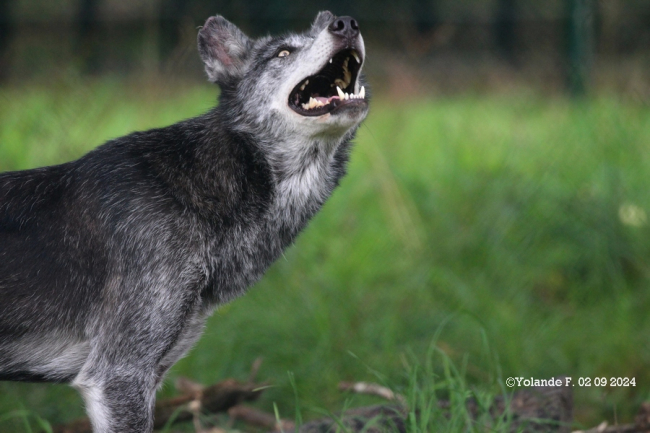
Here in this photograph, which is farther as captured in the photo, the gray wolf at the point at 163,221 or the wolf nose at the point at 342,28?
the wolf nose at the point at 342,28

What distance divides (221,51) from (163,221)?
1077mm

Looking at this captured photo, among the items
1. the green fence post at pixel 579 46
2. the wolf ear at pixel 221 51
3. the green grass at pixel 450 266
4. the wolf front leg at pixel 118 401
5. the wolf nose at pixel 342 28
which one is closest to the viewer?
the wolf front leg at pixel 118 401

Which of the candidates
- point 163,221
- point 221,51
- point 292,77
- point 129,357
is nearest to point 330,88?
point 292,77

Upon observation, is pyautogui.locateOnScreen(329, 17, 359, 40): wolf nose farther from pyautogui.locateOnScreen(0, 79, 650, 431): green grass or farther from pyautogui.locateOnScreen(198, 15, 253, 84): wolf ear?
pyautogui.locateOnScreen(0, 79, 650, 431): green grass

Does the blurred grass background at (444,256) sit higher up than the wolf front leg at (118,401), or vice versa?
the blurred grass background at (444,256)

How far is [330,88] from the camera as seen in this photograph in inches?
141

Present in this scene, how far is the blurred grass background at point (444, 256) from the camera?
4.65m

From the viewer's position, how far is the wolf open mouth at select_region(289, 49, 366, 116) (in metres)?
3.29

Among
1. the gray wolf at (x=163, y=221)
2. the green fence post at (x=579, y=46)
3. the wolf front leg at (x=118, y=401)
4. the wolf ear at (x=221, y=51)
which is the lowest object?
the wolf front leg at (x=118, y=401)

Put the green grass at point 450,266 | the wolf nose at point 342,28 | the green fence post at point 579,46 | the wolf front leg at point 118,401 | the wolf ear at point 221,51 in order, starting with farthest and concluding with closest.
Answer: the green fence post at point 579,46 → the green grass at point 450,266 → the wolf ear at point 221,51 → the wolf nose at point 342,28 → the wolf front leg at point 118,401

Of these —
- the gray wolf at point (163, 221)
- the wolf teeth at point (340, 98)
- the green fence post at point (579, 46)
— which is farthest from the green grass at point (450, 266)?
the wolf teeth at point (340, 98)

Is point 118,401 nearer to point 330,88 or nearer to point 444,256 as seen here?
point 330,88

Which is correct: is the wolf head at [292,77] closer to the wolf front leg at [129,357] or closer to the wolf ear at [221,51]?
the wolf ear at [221,51]

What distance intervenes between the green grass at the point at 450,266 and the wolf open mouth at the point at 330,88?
895 mm
